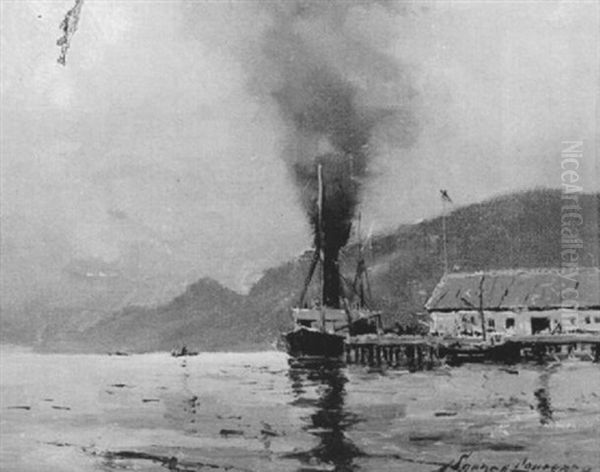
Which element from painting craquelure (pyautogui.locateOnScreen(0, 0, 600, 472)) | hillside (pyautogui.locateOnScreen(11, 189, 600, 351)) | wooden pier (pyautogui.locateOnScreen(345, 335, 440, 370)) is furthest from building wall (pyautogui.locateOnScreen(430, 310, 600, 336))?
hillside (pyautogui.locateOnScreen(11, 189, 600, 351))

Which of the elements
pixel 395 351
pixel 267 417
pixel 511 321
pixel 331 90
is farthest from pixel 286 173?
pixel 395 351

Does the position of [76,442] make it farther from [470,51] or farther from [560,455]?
[470,51]

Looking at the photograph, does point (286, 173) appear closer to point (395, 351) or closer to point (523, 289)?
point (523, 289)

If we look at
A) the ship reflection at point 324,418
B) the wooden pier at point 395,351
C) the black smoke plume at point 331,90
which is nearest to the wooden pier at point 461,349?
the wooden pier at point 395,351

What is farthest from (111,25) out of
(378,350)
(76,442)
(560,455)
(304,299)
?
(560,455)

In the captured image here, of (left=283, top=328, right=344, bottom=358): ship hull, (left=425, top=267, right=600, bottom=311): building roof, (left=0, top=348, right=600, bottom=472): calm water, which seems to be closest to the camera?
(left=0, top=348, right=600, bottom=472): calm water

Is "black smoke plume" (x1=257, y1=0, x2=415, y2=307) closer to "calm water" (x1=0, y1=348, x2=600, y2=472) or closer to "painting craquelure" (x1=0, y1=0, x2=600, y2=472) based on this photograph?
"painting craquelure" (x1=0, y1=0, x2=600, y2=472)
